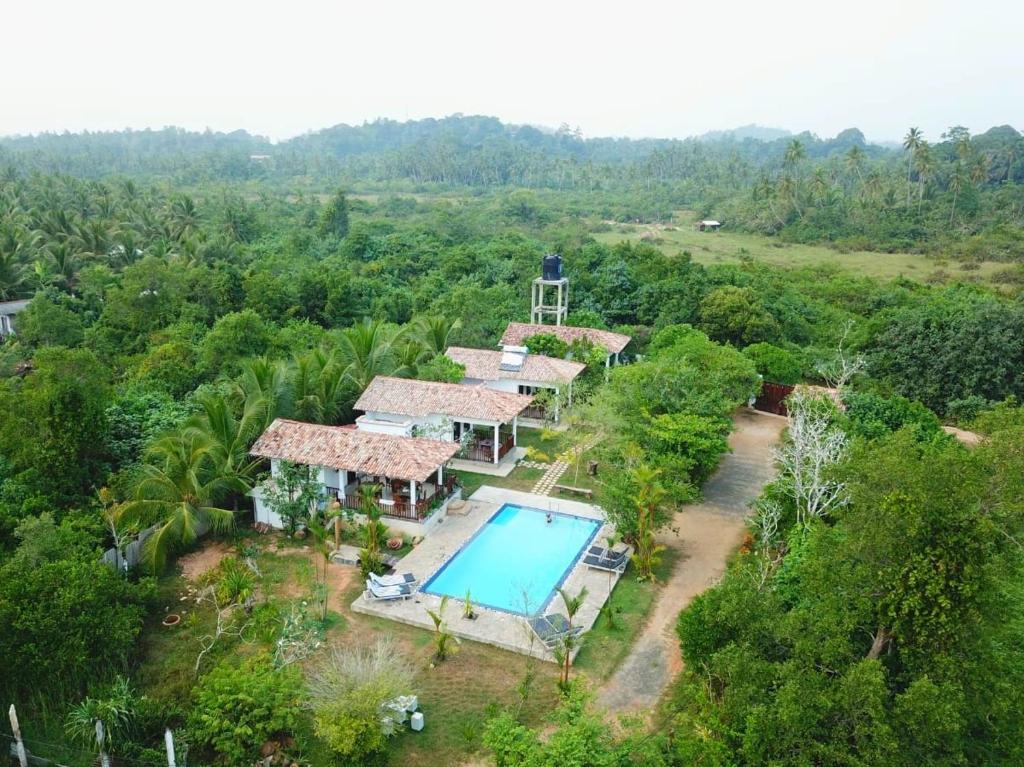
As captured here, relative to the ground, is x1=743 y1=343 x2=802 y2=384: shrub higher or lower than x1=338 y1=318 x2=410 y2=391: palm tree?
lower

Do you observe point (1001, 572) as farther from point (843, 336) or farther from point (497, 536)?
point (843, 336)

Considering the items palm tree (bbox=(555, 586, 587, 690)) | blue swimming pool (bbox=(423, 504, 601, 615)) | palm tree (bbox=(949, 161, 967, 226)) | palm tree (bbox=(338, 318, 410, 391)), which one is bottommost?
blue swimming pool (bbox=(423, 504, 601, 615))

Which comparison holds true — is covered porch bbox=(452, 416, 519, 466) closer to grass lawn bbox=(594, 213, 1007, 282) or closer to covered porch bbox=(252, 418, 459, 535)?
covered porch bbox=(252, 418, 459, 535)

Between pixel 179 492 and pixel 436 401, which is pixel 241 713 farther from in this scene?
pixel 436 401

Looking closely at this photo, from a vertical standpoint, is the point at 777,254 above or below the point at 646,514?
below

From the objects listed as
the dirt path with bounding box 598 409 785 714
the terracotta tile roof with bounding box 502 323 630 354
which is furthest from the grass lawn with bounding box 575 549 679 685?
the terracotta tile roof with bounding box 502 323 630 354

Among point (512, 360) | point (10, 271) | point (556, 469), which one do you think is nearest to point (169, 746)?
point (556, 469)

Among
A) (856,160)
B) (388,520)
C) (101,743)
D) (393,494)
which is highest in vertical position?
(856,160)
